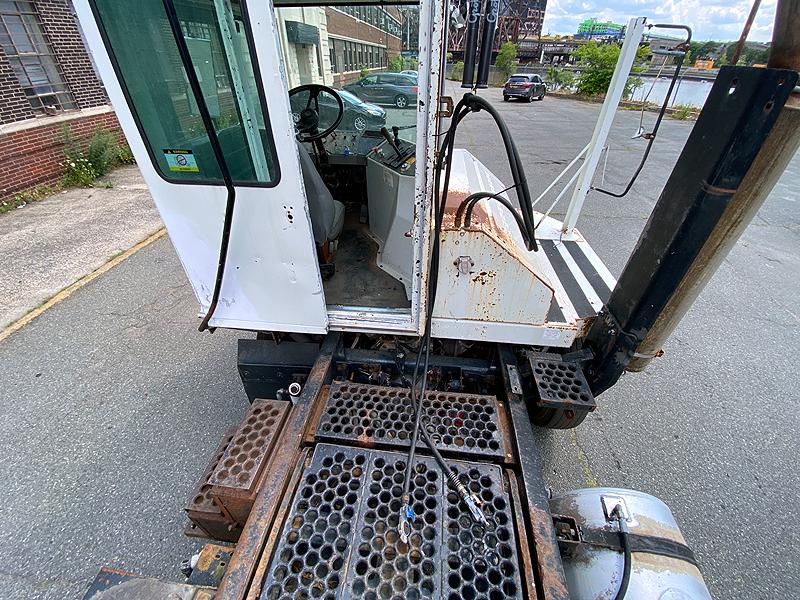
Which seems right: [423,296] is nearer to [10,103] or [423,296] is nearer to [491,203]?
[491,203]

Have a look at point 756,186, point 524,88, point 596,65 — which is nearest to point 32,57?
point 756,186

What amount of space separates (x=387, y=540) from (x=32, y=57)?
9529 mm

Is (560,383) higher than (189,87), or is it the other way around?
(189,87)

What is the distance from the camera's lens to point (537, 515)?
51.3 inches

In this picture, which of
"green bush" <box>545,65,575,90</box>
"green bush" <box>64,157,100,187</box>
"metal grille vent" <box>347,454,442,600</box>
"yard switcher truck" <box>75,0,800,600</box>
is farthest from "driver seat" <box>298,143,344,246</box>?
"green bush" <box>545,65,575,90</box>

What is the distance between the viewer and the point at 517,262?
1748 mm

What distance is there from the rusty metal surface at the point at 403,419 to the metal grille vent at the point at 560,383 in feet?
0.85

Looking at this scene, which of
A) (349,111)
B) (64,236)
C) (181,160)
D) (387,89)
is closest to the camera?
(181,160)

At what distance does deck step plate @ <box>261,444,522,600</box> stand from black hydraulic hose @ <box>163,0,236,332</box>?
3.19 feet

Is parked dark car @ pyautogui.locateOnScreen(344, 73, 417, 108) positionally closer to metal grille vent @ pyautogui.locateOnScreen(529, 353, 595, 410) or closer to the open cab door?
the open cab door

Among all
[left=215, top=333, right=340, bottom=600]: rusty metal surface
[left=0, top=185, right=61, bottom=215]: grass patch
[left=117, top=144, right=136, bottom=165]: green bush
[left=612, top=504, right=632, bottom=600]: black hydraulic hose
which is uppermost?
[left=215, top=333, right=340, bottom=600]: rusty metal surface

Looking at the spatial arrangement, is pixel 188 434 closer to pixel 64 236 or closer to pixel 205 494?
pixel 205 494

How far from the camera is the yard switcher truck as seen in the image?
122 centimetres

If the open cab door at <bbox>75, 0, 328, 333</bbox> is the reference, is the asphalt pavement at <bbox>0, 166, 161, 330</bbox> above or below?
below
